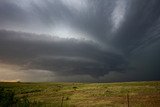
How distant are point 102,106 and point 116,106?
2547 mm

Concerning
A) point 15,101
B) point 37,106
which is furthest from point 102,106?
point 15,101

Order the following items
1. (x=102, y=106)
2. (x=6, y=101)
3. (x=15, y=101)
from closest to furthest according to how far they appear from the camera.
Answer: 1. (x=6, y=101)
2. (x=15, y=101)
3. (x=102, y=106)

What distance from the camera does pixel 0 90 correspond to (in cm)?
2539

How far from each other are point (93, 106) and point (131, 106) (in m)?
6.47

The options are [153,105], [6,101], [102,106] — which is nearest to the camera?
[6,101]

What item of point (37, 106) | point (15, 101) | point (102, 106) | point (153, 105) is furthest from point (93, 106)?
point (15, 101)

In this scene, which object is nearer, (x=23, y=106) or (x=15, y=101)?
(x=23, y=106)

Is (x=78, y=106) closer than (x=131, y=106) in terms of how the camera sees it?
No

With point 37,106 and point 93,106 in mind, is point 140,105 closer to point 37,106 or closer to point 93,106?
point 93,106

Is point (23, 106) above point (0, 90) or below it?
below

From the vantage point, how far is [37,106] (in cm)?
2552

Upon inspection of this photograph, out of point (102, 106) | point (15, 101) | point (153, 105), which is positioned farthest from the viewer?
point (102, 106)

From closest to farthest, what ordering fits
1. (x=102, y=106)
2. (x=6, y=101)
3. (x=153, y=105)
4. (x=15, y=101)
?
(x=6, y=101) < (x=15, y=101) < (x=153, y=105) < (x=102, y=106)

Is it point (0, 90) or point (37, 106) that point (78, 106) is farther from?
point (0, 90)
